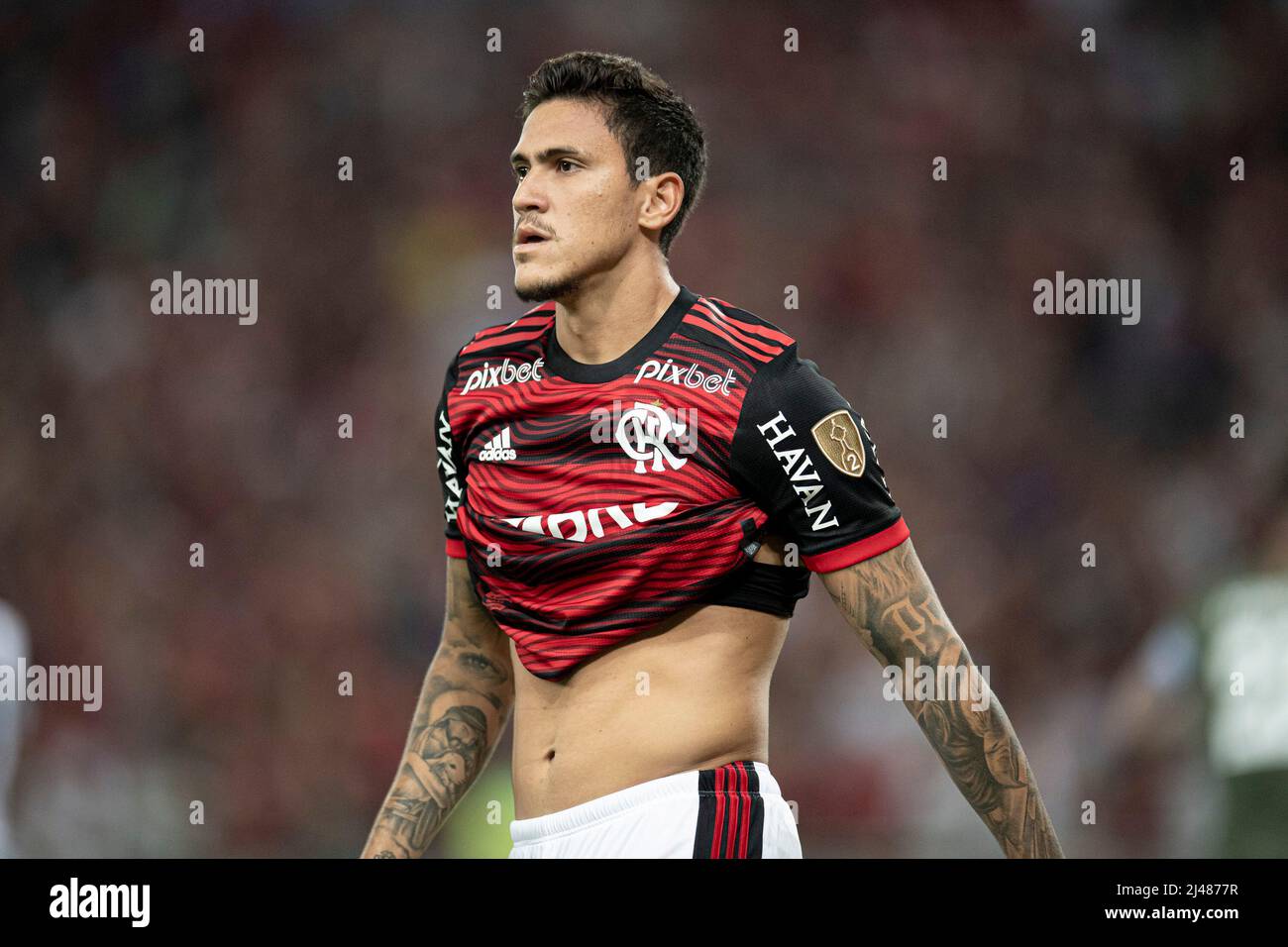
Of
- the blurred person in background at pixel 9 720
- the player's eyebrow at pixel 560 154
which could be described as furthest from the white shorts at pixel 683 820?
the blurred person in background at pixel 9 720

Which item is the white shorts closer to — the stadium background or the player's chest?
the player's chest

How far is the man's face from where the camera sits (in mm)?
3029

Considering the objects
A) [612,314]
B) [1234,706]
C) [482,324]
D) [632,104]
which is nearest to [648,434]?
[612,314]

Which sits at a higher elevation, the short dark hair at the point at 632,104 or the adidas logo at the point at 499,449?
the short dark hair at the point at 632,104

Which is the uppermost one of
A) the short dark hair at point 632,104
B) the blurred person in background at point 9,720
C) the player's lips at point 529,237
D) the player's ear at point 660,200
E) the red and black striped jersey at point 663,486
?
the short dark hair at point 632,104

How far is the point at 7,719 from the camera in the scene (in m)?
5.83

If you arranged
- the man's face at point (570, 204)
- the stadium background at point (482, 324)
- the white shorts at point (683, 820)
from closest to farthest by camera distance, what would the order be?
the white shorts at point (683, 820), the man's face at point (570, 204), the stadium background at point (482, 324)

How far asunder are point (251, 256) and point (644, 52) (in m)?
2.49

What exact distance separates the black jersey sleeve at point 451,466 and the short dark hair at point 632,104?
2.05ft

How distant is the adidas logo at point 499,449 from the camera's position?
3082mm

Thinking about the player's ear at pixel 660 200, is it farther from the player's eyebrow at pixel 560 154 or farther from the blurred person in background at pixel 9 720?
the blurred person in background at pixel 9 720

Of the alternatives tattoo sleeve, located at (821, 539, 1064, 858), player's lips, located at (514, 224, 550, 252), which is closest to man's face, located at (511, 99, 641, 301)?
player's lips, located at (514, 224, 550, 252)
